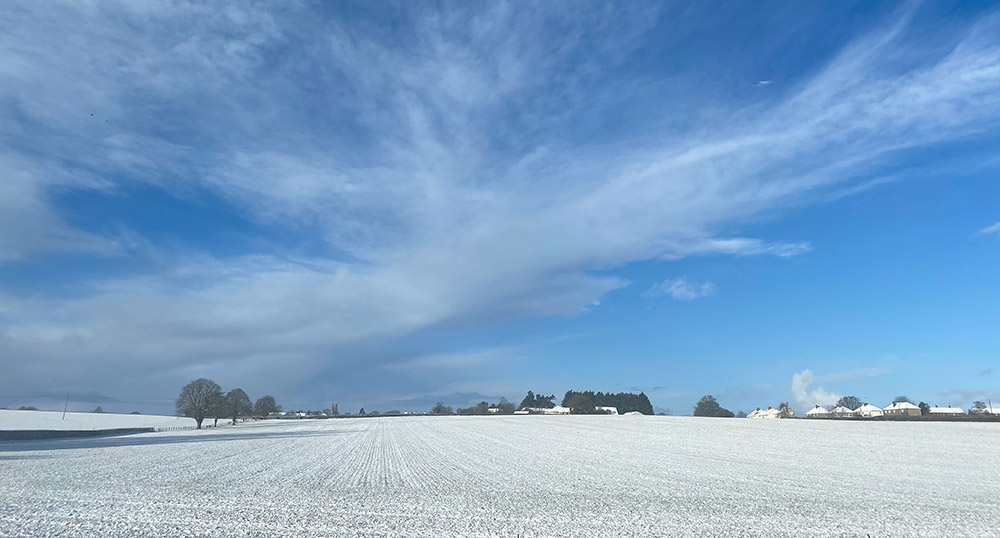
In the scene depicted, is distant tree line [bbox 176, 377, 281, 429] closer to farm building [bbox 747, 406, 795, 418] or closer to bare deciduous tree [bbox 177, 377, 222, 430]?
bare deciduous tree [bbox 177, 377, 222, 430]

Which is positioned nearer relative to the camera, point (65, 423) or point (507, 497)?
point (507, 497)

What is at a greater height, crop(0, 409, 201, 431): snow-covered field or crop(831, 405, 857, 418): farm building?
crop(831, 405, 857, 418): farm building

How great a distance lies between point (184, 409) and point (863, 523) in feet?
398

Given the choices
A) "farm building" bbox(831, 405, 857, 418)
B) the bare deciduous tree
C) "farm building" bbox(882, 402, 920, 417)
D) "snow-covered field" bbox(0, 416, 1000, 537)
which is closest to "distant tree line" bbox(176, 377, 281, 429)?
the bare deciduous tree

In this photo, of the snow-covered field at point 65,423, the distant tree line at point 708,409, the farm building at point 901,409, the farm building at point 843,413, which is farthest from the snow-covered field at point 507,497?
the distant tree line at point 708,409

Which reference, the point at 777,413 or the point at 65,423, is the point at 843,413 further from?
the point at 65,423

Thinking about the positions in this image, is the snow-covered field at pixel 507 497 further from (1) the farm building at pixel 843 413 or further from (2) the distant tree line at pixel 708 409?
(2) the distant tree line at pixel 708 409

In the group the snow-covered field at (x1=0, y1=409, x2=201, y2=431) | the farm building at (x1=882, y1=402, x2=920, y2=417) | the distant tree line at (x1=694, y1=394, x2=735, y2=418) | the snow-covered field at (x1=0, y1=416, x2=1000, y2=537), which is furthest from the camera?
the distant tree line at (x1=694, y1=394, x2=735, y2=418)

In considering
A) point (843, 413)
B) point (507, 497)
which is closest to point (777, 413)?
point (843, 413)

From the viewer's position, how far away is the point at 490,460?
1139 inches

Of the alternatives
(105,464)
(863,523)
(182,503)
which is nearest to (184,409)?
(105,464)

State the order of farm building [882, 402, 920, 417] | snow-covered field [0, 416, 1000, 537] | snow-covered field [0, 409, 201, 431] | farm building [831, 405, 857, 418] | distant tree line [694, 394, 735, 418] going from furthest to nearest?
distant tree line [694, 394, 735, 418] < farm building [882, 402, 920, 417] < farm building [831, 405, 857, 418] < snow-covered field [0, 409, 201, 431] < snow-covered field [0, 416, 1000, 537]

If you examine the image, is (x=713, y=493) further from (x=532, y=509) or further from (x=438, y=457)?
(x=438, y=457)

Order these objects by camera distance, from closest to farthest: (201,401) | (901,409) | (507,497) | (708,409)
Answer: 1. (507,497)
2. (201,401)
3. (901,409)
4. (708,409)
